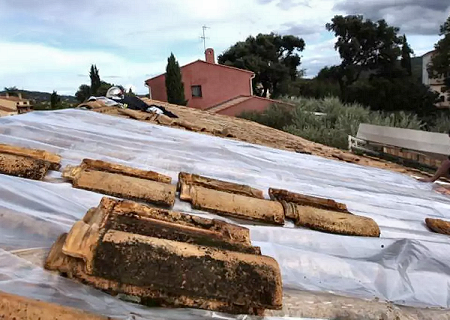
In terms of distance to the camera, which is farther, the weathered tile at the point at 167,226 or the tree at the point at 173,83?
the tree at the point at 173,83

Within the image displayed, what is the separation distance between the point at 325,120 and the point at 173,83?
12252mm

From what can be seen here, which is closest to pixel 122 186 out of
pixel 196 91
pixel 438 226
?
pixel 438 226

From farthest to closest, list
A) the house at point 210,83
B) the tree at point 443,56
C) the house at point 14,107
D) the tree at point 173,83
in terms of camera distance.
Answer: the tree at point 443,56 → the house at point 210,83 → the tree at point 173,83 → the house at point 14,107

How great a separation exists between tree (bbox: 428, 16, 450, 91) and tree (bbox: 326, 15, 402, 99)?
4.78 metres

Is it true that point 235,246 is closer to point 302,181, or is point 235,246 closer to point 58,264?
point 58,264

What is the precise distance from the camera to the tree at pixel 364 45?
3109 centimetres

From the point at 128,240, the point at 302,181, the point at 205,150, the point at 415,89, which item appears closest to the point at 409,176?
the point at 302,181

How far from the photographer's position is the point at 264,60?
1289 inches

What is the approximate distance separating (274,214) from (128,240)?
909 millimetres

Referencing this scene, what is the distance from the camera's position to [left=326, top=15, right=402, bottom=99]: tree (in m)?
31.1

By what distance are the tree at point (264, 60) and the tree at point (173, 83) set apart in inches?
396

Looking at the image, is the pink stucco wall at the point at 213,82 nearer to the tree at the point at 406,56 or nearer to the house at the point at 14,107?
the house at the point at 14,107

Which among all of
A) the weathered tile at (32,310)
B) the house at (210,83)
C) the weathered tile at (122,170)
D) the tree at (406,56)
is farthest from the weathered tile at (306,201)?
the tree at (406,56)

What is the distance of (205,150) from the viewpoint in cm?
325
